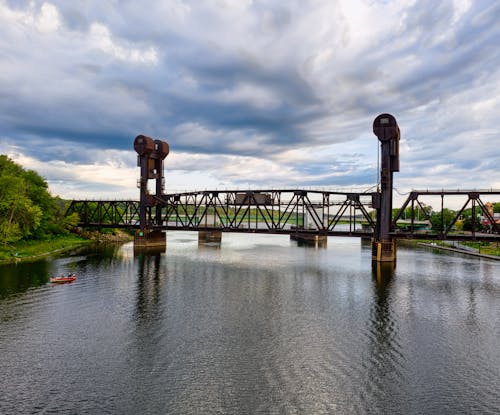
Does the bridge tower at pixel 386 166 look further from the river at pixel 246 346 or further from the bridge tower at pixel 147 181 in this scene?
the bridge tower at pixel 147 181

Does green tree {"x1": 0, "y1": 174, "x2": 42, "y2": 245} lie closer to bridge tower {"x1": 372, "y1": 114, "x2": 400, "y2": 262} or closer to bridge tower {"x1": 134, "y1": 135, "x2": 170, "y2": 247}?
bridge tower {"x1": 134, "y1": 135, "x2": 170, "y2": 247}

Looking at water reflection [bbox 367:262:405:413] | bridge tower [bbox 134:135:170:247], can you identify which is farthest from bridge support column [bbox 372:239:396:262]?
bridge tower [bbox 134:135:170:247]

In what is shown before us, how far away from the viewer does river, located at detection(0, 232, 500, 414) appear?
758 inches

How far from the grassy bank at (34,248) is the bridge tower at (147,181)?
18001mm

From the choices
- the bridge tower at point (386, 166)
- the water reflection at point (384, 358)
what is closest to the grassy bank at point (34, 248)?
the water reflection at point (384, 358)

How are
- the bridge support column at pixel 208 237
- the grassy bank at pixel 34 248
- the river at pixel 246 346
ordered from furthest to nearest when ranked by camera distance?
the bridge support column at pixel 208 237 < the grassy bank at pixel 34 248 < the river at pixel 246 346

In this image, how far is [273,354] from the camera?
82.6 ft

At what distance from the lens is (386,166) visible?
6919cm

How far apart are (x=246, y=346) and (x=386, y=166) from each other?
53.6 metres

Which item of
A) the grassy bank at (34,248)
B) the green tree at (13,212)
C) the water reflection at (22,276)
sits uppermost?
the green tree at (13,212)

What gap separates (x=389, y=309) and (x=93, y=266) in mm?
49859

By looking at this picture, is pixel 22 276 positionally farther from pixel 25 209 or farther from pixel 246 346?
pixel 246 346

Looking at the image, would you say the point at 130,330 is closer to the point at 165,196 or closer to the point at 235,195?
the point at 235,195

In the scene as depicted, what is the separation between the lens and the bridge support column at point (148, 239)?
3711 inches
